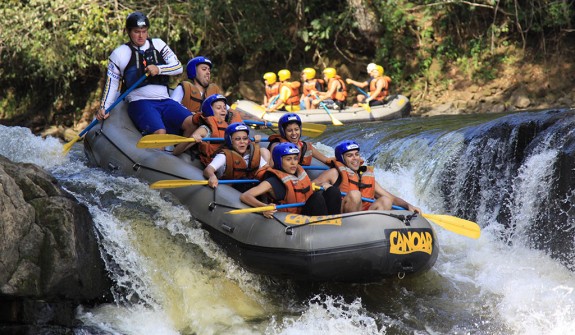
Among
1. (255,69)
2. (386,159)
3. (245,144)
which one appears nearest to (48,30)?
(255,69)

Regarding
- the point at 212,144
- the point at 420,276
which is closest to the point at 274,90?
the point at 212,144

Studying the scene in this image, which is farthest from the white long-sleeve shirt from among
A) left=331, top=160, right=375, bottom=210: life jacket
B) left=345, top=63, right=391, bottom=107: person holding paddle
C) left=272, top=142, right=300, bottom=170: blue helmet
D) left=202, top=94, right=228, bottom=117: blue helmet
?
left=345, top=63, right=391, bottom=107: person holding paddle

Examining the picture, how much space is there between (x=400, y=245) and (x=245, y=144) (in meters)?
1.62

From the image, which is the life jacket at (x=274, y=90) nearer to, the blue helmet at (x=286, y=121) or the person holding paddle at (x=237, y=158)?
the blue helmet at (x=286, y=121)

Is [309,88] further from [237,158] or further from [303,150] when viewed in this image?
[237,158]

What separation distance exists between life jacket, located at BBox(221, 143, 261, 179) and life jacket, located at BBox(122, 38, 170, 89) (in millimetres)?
1281

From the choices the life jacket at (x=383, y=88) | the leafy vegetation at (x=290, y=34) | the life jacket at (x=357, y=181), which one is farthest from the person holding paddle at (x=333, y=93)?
the life jacket at (x=357, y=181)

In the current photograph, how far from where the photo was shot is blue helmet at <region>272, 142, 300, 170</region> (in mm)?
6516

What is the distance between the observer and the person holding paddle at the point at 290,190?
6.41 meters

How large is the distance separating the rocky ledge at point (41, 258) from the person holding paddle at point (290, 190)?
124cm

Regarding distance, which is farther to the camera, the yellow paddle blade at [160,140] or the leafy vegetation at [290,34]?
the leafy vegetation at [290,34]

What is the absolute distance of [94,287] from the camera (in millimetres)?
6121

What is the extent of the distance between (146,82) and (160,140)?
36.9 inches

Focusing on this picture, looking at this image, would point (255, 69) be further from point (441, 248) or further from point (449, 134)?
point (441, 248)
